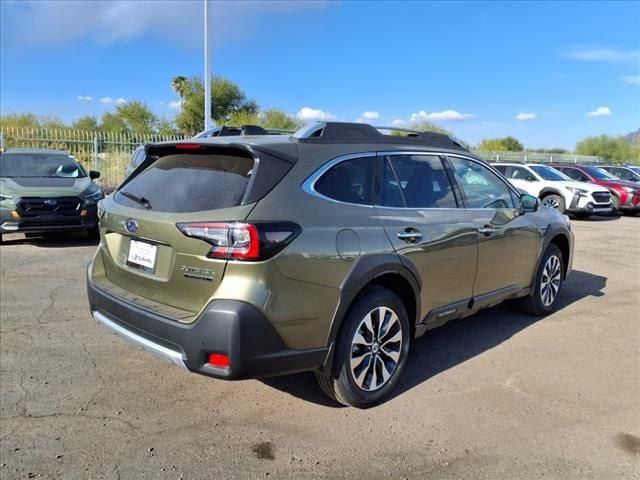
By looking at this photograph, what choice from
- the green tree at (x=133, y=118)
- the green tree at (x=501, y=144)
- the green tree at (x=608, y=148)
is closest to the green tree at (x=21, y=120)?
the green tree at (x=133, y=118)

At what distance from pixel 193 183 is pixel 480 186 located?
2.67m

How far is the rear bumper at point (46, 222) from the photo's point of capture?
8.26 metres

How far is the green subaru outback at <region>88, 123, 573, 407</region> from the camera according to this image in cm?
274

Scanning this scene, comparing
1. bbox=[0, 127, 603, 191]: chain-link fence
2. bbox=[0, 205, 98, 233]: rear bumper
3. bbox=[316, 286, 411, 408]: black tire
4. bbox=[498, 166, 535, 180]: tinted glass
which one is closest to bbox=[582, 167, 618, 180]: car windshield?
bbox=[498, 166, 535, 180]: tinted glass

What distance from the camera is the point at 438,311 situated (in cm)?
391

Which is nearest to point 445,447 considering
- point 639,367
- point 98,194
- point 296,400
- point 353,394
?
point 353,394

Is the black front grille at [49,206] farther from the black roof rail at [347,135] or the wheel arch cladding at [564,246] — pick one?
the wheel arch cladding at [564,246]

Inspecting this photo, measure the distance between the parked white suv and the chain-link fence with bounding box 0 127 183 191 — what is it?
1262 centimetres

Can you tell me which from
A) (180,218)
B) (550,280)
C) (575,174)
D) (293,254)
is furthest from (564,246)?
(575,174)

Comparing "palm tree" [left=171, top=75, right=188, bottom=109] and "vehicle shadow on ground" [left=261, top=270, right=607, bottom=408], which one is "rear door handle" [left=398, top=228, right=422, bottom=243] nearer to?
"vehicle shadow on ground" [left=261, top=270, right=607, bottom=408]

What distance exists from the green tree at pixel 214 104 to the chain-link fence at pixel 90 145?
1757 centimetres

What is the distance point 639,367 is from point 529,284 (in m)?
1.21

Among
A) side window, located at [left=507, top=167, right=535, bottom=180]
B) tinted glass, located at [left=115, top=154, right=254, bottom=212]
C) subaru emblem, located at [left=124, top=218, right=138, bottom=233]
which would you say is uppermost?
side window, located at [left=507, top=167, right=535, bottom=180]

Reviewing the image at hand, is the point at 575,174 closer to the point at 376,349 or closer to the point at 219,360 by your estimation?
the point at 376,349
